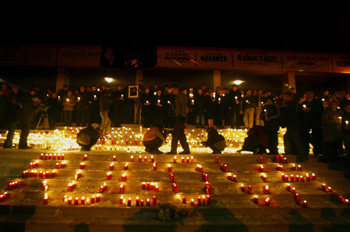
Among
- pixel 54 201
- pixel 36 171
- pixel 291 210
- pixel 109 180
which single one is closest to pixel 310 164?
pixel 291 210

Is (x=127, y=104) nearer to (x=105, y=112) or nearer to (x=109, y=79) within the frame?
(x=105, y=112)

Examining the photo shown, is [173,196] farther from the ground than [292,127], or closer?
closer

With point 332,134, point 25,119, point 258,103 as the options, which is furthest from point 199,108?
point 25,119

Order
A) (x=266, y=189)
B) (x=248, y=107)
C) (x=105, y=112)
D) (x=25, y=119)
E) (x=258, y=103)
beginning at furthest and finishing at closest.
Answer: (x=258, y=103) → (x=248, y=107) → (x=105, y=112) → (x=25, y=119) → (x=266, y=189)

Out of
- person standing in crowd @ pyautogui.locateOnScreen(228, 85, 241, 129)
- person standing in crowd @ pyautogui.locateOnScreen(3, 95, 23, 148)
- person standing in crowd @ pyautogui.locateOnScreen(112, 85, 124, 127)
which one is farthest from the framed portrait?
person standing in crowd @ pyautogui.locateOnScreen(3, 95, 23, 148)

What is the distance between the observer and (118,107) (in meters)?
10.5

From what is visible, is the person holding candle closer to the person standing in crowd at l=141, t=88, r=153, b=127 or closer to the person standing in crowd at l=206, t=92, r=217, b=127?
the person standing in crowd at l=141, t=88, r=153, b=127

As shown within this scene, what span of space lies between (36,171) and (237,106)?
8.04 meters

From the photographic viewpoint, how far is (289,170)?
634 cm

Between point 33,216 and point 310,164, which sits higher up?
point 310,164

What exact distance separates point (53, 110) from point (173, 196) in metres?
7.83

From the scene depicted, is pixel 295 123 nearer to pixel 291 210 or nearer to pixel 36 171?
pixel 291 210

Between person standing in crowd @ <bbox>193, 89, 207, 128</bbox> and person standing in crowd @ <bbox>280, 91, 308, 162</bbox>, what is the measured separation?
3.34m

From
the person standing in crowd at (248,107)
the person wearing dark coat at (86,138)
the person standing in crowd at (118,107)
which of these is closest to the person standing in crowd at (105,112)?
the person standing in crowd at (118,107)
